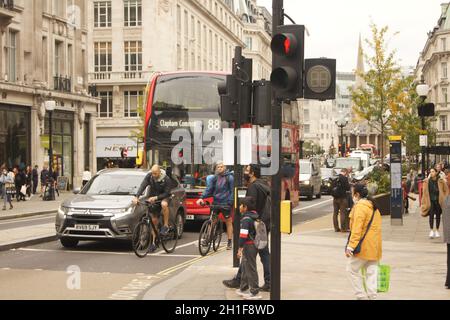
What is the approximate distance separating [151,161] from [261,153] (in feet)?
9.88

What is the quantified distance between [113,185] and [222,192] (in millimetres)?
2607

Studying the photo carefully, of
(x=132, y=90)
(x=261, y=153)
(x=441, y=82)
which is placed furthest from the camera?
(x=441, y=82)

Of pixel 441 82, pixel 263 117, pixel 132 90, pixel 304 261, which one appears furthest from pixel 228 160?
pixel 441 82

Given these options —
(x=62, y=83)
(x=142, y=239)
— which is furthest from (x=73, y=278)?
(x=62, y=83)

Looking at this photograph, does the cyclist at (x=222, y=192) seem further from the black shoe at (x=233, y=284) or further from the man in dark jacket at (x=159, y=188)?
the black shoe at (x=233, y=284)

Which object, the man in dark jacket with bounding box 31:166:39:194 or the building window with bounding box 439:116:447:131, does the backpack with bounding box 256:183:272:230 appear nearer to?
the man in dark jacket with bounding box 31:166:39:194

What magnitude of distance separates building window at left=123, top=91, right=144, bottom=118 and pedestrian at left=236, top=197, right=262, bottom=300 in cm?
5684

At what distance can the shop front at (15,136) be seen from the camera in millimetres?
38969

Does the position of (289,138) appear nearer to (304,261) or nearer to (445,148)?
(445,148)

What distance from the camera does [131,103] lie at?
218 ft

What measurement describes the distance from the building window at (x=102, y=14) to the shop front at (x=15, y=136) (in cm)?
2693

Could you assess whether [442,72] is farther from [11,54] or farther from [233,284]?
[233,284]

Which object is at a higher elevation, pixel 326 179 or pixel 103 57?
pixel 103 57

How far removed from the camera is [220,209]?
15.4 metres
